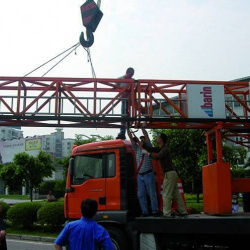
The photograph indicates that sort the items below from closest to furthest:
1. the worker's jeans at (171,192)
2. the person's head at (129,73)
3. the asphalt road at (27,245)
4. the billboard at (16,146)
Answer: the worker's jeans at (171,192), the person's head at (129,73), the asphalt road at (27,245), the billboard at (16,146)

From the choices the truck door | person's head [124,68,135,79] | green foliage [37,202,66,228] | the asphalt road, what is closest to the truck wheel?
the truck door

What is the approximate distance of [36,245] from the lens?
40.9 feet

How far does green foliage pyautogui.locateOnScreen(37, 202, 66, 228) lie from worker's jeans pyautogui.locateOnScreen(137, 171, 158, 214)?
789cm

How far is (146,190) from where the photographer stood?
7070 millimetres

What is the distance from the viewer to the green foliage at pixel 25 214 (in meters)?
15.4

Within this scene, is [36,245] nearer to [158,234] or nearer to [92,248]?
[158,234]

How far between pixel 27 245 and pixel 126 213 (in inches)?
271

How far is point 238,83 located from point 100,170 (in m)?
3.89

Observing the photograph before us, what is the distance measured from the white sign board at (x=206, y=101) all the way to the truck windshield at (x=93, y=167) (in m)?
2.02

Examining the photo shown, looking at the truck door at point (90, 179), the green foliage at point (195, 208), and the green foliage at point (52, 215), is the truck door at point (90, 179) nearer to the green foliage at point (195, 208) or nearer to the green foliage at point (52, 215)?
the green foliage at point (195, 208)

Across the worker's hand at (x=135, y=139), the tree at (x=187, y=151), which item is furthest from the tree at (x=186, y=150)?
Result: the worker's hand at (x=135, y=139)

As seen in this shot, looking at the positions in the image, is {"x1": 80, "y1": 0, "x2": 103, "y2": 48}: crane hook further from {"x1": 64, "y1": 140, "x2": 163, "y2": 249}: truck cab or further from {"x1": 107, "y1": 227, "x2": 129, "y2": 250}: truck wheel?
{"x1": 107, "y1": 227, "x2": 129, "y2": 250}: truck wheel

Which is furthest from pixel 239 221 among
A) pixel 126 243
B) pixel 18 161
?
pixel 18 161

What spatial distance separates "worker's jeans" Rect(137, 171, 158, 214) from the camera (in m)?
6.87
